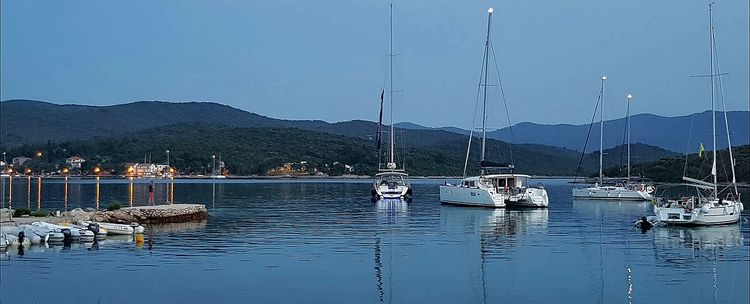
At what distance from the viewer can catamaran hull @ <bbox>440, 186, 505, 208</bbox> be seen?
4906 cm

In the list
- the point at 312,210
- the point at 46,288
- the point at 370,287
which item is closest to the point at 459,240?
the point at 370,287

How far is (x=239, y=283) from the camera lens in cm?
1933

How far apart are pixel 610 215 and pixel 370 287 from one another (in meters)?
29.7

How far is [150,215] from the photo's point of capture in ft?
117

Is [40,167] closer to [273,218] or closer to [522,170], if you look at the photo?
[522,170]

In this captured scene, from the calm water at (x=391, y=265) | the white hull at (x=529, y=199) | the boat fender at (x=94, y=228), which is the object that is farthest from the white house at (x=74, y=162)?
the boat fender at (x=94, y=228)

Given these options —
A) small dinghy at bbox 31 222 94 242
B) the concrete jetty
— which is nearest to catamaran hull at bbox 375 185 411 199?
the concrete jetty

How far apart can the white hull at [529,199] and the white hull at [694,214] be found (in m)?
14.6

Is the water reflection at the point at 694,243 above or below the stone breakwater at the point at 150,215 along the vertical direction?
below

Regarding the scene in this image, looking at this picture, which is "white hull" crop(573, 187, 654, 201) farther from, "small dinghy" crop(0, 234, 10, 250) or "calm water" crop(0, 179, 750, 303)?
"small dinghy" crop(0, 234, 10, 250)

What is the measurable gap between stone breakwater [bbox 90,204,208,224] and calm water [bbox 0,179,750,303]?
64.3 inches

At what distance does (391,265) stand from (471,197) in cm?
2815

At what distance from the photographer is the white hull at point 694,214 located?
114 ft

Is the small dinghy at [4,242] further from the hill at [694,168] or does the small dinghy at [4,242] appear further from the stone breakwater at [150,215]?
the hill at [694,168]
